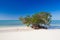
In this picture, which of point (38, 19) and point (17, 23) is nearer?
point (17, 23)

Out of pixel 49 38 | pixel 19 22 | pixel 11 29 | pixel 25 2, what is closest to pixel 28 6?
pixel 25 2

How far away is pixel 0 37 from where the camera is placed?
228cm

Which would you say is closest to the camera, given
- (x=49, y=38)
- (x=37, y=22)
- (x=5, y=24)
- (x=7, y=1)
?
(x=49, y=38)

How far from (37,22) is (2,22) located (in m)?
0.86

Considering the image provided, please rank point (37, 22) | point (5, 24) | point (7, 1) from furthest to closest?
1. point (37, 22)
2. point (7, 1)
3. point (5, 24)

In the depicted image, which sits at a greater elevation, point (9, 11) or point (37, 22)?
point (9, 11)

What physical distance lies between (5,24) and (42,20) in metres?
0.93

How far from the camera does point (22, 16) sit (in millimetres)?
2895

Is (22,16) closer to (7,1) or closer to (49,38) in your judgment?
(7,1)

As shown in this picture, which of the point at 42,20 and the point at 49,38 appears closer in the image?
the point at 49,38

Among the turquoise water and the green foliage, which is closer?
the turquoise water

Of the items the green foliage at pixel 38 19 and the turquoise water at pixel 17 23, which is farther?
the green foliage at pixel 38 19

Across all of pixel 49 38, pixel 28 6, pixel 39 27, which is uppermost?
pixel 28 6

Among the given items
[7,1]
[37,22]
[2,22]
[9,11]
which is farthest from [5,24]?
[37,22]
